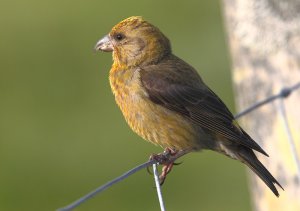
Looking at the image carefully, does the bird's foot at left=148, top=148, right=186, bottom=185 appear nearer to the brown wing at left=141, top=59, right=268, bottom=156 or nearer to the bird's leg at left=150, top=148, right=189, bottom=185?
the bird's leg at left=150, top=148, right=189, bottom=185

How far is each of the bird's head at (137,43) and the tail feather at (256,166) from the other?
0.87m

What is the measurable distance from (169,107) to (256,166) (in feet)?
2.17

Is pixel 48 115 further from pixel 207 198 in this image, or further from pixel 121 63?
pixel 121 63

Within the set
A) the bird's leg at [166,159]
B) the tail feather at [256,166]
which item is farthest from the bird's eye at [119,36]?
the tail feather at [256,166]

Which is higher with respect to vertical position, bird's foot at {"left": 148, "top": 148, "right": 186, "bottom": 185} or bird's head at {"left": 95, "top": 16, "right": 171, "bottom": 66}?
bird's head at {"left": 95, "top": 16, "right": 171, "bottom": 66}

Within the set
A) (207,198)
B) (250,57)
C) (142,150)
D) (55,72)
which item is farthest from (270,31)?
(55,72)

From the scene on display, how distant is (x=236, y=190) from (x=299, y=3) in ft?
15.2

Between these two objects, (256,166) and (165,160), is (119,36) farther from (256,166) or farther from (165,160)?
(256,166)

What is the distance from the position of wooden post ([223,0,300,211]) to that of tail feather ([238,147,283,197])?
742mm

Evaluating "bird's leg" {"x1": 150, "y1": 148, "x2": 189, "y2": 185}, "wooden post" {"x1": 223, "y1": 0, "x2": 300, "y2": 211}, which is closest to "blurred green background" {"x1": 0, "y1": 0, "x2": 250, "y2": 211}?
"wooden post" {"x1": 223, "y1": 0, "x2": 300, "y2": 211}

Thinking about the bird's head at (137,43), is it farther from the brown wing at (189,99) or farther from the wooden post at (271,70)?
the wooden post at (271,70)

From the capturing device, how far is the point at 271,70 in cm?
837

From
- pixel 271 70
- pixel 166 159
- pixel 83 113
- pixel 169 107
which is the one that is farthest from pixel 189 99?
pixel 83 113

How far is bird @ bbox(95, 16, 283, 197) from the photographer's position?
7523 mm
